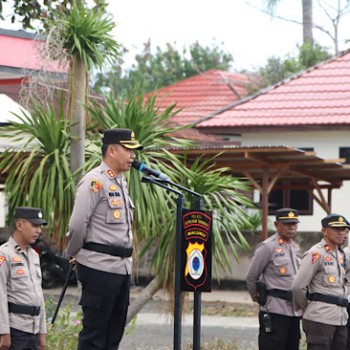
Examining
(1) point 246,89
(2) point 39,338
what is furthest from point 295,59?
(2) point 39,338

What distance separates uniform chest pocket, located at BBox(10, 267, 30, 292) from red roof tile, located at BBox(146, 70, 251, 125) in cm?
2387

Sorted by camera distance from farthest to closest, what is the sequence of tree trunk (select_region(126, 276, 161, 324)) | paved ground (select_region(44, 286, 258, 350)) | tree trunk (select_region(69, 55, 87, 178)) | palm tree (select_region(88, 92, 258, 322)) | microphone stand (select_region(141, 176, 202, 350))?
paved ground (select_region(44, 286, 258, 350)) → tree trunk (select_region(126, 276, 161, 324)) → palm tree (select_region(88, 92, 258, 322)) → tree trunk (select_region(69, 55, 87, 178)) → microphone stand (select_region(141, 176, 202, 350))

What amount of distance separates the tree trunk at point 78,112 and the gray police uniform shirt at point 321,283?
99.4 inches

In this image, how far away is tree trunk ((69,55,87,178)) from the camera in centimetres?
1088

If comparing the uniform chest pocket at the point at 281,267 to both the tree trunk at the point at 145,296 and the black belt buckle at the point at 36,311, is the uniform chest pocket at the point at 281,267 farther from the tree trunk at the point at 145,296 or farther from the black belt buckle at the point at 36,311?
the black belt buckle at the point at 36,311

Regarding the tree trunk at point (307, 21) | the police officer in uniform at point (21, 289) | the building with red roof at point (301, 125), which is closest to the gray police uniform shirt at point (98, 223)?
the police officer in uniform at point (21, 289)

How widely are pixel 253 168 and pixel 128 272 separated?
32.2 ft

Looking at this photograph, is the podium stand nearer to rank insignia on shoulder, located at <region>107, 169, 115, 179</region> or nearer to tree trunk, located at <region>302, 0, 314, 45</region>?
rank insignia on shoulder, located at <region>107, 169, 115, 179</region>

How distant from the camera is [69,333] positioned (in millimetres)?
10867

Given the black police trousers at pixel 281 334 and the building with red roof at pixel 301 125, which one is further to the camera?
the building with red roof at pixel 301 125

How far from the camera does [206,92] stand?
117 ft

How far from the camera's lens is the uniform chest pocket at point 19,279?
826 centimetres

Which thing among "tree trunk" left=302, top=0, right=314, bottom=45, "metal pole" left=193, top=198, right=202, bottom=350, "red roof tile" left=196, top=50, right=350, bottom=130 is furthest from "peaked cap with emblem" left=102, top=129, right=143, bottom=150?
"tree trunk" left=302, top=0, right=314, bottom=45

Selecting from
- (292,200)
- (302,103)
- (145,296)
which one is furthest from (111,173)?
(302,103)
